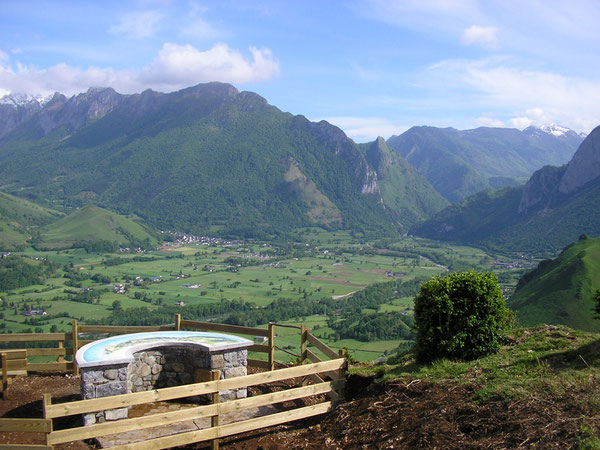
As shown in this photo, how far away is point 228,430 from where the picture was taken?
8.98 m

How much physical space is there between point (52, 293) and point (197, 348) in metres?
88.5

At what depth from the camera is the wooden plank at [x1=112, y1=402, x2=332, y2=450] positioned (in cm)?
825

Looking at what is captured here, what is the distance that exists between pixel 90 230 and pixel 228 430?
16180 cm

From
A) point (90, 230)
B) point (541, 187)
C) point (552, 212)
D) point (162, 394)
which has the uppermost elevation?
point (541, 187)

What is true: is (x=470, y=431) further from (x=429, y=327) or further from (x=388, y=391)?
(x=429, y=327)

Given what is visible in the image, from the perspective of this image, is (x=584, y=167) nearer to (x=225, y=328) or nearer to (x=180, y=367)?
(x=225, y=328)

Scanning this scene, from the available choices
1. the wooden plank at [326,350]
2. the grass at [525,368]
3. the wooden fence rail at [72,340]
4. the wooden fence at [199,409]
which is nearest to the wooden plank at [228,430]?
the wooden fence at [199,409]

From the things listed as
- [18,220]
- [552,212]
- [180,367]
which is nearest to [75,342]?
[180,367]

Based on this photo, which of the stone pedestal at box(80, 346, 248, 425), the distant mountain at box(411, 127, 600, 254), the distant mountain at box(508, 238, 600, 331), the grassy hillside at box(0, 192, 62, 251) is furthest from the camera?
the grassy hillside at box(0, 192, 62, 251)

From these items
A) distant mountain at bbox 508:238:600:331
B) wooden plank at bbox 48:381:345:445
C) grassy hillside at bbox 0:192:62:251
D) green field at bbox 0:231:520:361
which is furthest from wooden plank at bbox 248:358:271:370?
grassy hillside at bbox 0:192:62:251

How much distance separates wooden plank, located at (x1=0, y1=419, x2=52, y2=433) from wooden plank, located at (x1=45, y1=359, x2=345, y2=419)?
125 millimetres

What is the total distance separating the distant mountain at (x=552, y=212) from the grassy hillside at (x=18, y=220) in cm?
14136

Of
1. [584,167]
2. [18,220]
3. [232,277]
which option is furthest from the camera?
[18,220]

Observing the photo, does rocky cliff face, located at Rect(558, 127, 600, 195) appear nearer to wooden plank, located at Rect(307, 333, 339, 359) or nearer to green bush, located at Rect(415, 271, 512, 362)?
green bush, located at Rect(415, 271, 512, 362)
